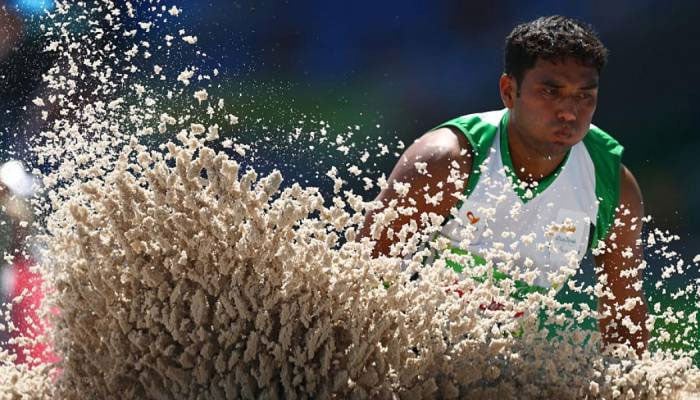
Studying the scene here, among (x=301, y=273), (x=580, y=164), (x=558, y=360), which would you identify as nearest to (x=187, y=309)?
(x=301, y=273)

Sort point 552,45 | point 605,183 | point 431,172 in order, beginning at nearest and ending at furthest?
1. point 431,172
2. point 552,45
3. point 605,183

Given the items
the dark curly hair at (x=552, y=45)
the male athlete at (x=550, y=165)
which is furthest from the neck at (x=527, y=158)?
the dark curly hair at (x=552, y=45)


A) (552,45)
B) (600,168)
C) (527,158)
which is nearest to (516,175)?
(527,158)

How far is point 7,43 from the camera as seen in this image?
439 centimetres

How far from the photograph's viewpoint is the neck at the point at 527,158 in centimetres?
312

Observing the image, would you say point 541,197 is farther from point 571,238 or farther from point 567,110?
Result: point 567,110

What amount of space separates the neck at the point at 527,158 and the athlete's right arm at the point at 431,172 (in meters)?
0.23

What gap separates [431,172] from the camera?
275 centimetres

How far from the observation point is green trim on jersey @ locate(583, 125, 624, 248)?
10.5 ft

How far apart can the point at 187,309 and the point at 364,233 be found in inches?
33.4

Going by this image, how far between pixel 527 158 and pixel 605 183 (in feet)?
1.04

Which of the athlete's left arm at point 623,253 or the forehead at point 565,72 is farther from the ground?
the forehead at point 565,72

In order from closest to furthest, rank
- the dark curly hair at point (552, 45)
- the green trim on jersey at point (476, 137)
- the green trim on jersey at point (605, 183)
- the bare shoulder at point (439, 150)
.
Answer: the bare shoulder at point (439, 150) < the green trim on jersey at point (476, 137) < the dark curly hair at point (552, 45) < the green trim on jersey at point (605, 183)

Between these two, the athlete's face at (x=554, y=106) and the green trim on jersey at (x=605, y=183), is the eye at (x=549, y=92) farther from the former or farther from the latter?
the green trim on jersey at (x=605, y=183)
